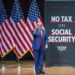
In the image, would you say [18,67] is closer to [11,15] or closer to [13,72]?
[13,72]

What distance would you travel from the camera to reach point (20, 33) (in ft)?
53.2

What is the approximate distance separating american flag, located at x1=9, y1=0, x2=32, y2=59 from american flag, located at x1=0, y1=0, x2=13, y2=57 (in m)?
0.21

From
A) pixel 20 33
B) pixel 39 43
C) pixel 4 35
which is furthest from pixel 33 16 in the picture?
pixel 39 43

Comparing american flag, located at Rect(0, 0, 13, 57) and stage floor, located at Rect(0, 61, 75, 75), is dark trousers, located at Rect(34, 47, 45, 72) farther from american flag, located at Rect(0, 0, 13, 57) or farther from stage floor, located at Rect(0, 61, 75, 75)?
american flag, located at Rect(0, 0, 13, 57)

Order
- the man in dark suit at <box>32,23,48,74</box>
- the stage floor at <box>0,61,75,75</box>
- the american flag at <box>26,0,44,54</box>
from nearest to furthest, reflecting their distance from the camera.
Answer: the man in dark suit at <box>32,23,48,74</box>, the stage floor at <box>0,61,75,75</box>, the american flag at <box>26,0,44,54</box>

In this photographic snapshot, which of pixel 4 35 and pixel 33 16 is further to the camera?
pixel 4 35

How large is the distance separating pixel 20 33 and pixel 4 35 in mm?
686

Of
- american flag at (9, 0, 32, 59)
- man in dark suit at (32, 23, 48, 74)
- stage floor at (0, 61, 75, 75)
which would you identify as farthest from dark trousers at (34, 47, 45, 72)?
american flag at (9, 0, 32, 59)

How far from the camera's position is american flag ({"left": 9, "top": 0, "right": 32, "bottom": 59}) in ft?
52.8

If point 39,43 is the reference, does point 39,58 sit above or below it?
below

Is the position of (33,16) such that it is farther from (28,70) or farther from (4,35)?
(28,70)

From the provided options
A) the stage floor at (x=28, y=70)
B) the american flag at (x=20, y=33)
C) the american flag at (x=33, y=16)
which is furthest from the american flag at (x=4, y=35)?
the american flag at (x=33, y=16)

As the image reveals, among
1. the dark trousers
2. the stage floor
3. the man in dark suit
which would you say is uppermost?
the man in dark suit

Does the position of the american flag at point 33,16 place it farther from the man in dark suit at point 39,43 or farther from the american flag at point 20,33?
the man in dark suit at point 39,43
